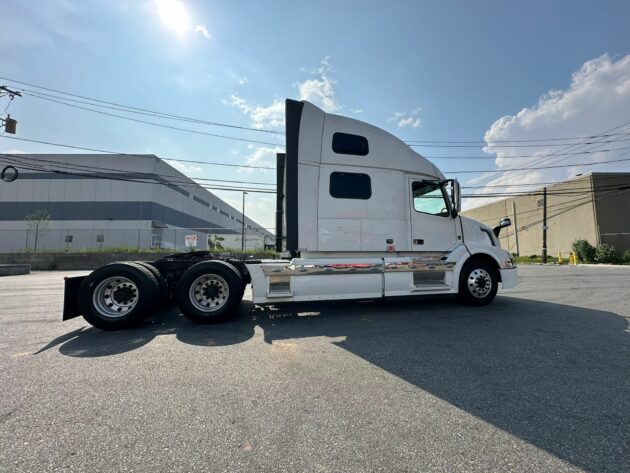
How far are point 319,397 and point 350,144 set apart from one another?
4.99 meters

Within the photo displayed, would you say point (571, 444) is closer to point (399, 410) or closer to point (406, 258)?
point (399, 410)

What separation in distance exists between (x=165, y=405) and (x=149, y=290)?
3049 millimetres

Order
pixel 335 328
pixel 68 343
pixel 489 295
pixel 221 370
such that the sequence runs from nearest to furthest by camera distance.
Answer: pixel 221 370 → pixel 68 343 → pixel 335 328 → pixel 489 295

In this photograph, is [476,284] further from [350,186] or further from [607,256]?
[607,256]

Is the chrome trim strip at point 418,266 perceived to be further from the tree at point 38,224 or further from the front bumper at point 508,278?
the tree at point 38,224

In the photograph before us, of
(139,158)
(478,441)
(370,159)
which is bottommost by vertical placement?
(478,441)

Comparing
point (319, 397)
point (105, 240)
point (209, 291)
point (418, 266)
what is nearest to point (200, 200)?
point (105, 240)

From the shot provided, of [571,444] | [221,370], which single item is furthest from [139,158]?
[571,444]

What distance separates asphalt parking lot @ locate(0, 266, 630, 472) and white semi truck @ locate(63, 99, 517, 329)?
0.63 meters

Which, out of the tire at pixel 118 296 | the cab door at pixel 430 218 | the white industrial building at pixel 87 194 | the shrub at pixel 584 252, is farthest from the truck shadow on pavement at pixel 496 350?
the white industrial building at pixel 87 194

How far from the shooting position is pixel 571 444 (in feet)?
6.95

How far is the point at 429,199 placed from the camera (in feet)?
22.6

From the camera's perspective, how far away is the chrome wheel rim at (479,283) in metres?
6.79

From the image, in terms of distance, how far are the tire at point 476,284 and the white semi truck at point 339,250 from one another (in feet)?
0.07
